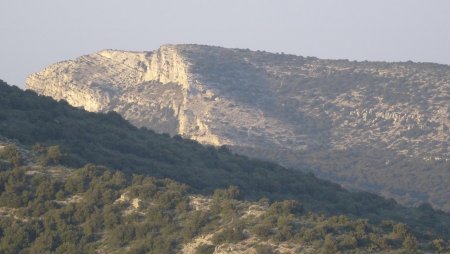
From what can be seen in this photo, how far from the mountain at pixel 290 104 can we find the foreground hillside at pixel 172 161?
126 ft

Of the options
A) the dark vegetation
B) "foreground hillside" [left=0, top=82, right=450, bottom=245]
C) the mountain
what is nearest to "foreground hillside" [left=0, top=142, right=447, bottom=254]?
the dark vegetation

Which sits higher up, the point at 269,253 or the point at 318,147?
the point at 269,253

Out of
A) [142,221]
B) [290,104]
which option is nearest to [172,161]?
[142,221]

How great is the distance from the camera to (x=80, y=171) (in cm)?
4806

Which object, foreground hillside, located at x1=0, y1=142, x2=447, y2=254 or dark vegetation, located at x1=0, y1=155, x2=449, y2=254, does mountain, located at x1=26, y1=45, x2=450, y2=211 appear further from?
dark vegetation, located at x1=0, y1=155, x2=449, y2=254

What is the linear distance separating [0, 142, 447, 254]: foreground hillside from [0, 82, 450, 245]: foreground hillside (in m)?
4.32

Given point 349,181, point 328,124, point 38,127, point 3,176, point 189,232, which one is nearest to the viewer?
point 189,232

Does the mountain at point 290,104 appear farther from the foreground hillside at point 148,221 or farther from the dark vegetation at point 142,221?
the dark vegetation at point 142,221

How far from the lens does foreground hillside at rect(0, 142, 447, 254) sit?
39.8m

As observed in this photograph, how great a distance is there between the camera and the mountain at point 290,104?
112500 millimetres

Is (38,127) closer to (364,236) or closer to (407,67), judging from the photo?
(364,236)

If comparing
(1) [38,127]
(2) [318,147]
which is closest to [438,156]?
(2) [318,147]

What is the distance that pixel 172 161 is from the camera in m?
60.7

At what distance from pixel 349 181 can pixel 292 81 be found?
1506 inches
